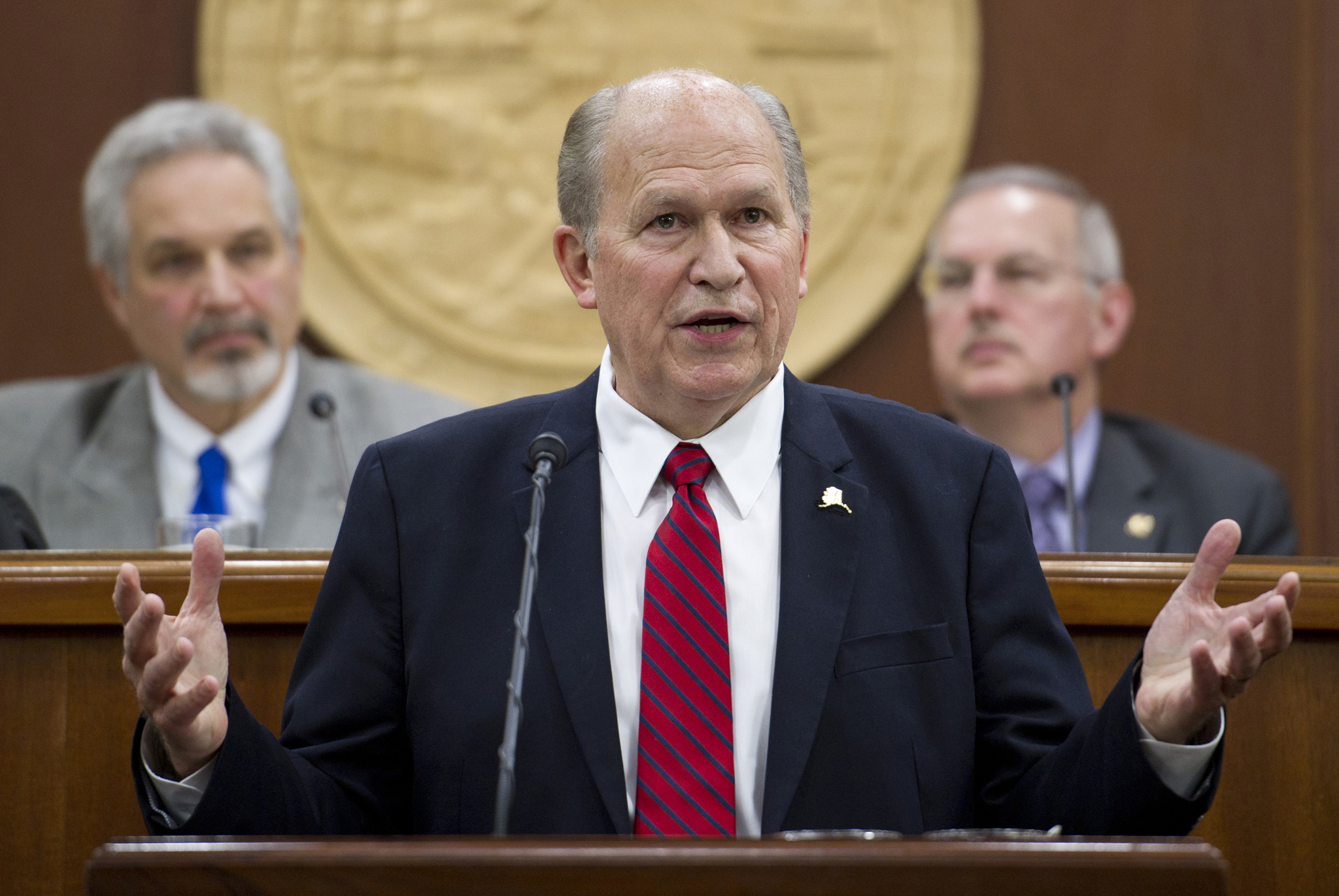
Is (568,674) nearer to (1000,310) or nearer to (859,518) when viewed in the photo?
(859,518)

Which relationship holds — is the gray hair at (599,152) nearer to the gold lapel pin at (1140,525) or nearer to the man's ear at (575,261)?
the man's ear at (575,261)

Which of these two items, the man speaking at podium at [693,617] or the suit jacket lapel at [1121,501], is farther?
the suit jacket lapel at [1121,501]

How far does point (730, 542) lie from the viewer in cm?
184

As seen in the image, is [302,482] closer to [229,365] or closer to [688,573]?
[229,365]

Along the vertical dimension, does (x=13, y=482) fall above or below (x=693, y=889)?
above

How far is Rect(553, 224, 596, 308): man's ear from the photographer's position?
2.08m

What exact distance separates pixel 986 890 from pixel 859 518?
810 millimetres

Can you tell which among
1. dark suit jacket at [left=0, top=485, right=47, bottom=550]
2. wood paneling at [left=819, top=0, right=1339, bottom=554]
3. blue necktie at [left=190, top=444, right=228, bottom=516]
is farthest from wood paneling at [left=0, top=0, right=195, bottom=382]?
wood paneling at [left=819, top=0, right=1339, bottom=554]

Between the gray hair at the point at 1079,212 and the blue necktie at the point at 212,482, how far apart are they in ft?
6.61

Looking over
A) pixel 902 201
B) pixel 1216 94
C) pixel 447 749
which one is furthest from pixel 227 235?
pixel 1216 94

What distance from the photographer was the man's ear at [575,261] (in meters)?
2.08

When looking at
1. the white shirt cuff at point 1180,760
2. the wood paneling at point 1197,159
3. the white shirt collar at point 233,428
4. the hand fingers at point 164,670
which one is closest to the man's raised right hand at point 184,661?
the hand fingers at point 164,670

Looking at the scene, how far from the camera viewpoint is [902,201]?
176 inches

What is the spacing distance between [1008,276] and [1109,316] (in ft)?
1.17
